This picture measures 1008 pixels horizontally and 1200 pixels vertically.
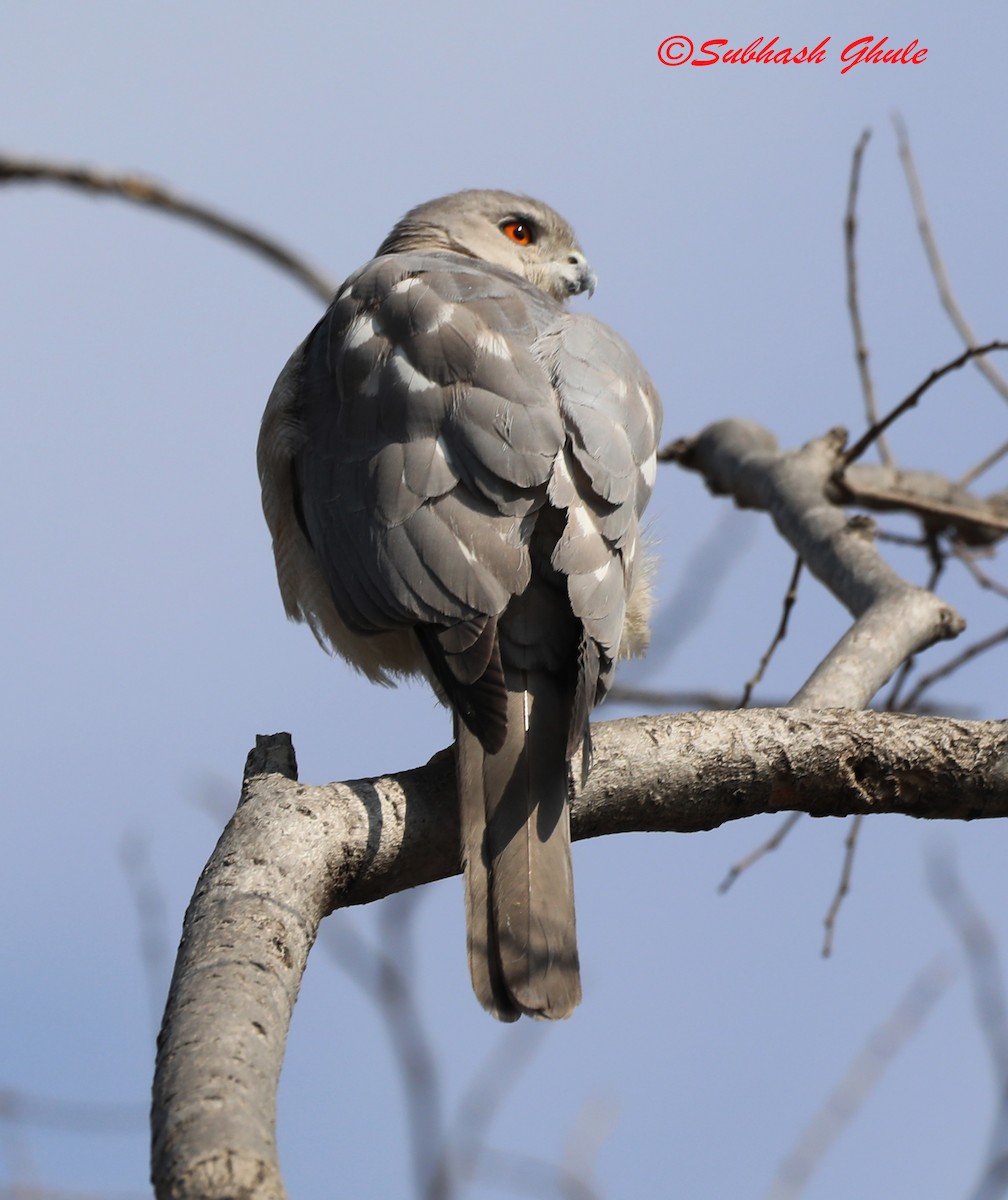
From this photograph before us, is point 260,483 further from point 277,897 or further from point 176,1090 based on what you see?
point 176,1090

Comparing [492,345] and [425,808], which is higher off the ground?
[492,345]

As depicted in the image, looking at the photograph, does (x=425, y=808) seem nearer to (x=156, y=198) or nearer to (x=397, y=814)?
(x=397, y=814)

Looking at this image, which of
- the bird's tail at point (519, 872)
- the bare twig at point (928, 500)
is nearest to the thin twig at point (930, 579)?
the bare twig at point (928, 500)

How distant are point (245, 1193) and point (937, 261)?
5.16 m

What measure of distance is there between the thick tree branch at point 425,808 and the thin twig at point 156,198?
3.40 ft

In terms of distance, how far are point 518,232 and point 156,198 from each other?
13.1 feet

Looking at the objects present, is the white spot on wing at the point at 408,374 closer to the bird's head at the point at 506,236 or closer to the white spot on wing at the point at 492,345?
the white spot on wing at the point at 492,345

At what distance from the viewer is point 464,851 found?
3281mm

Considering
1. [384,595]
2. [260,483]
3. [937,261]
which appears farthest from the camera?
[937,261]

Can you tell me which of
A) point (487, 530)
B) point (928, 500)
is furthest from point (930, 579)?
point (487, 530)

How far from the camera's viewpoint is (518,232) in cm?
642

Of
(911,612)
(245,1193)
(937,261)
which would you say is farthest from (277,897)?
(937,261)

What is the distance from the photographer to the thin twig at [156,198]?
2.28m

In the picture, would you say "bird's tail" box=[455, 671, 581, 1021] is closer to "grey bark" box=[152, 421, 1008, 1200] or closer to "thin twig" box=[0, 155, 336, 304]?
"grey bark" box=[152, 421, 1008, 1200]
